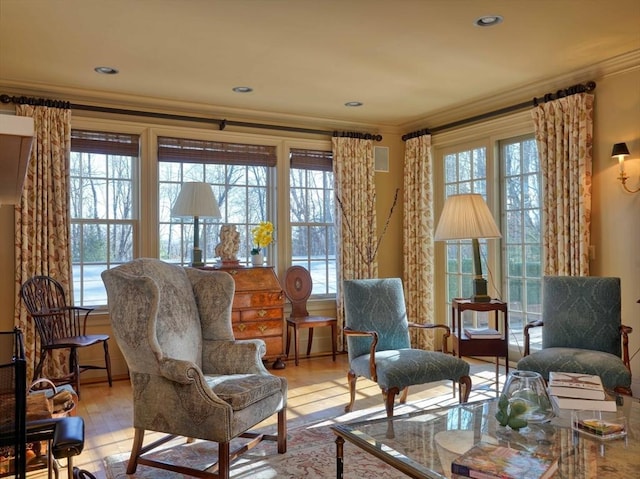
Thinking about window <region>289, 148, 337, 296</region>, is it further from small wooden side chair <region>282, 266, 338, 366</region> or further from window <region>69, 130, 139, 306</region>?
window <region>69, 130, 139, 306</region>

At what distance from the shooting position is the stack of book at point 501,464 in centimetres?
173

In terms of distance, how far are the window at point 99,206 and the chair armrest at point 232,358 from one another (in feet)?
7.08

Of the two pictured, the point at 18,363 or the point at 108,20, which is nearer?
the point at 18,363

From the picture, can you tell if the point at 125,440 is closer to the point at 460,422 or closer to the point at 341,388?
the point at 341,388

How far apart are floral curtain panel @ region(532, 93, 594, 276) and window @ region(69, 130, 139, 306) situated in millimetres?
3673

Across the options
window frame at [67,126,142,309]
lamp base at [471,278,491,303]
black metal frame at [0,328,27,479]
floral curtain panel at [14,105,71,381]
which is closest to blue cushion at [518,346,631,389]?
lamp base at [471,278,491,303]

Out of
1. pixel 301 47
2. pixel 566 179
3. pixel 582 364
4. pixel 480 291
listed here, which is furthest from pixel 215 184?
pixel 582 364

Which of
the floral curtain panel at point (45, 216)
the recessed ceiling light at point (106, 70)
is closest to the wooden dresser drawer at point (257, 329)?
the floral curtain panel at point (45, 216)

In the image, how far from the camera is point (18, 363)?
1156 millimetres

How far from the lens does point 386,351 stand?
3.69 meters

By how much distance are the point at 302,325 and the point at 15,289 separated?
2.52 m

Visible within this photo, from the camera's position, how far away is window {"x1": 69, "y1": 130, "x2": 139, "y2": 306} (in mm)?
4734

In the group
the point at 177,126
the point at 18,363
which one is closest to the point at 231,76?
the point at 177,126

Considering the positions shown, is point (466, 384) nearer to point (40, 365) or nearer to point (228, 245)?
point (228, 245)
